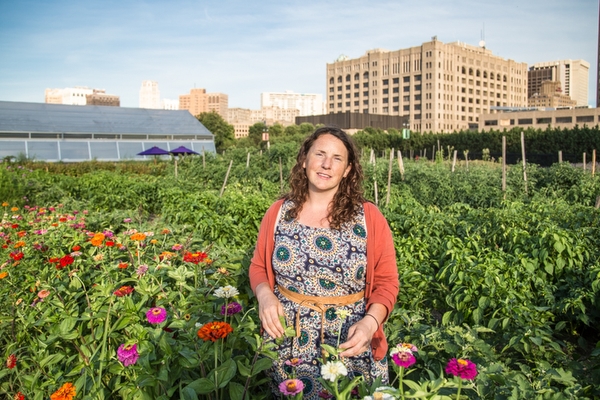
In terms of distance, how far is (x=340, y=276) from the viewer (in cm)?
155

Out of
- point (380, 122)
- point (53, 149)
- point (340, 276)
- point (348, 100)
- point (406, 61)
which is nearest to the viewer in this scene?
point (340, 276)

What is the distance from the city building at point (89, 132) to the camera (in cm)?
1894

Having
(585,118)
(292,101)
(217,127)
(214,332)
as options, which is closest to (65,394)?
(214,332)

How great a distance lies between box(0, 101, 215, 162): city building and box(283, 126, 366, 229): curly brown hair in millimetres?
18865

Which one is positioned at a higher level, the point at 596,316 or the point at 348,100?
the point at 348,100

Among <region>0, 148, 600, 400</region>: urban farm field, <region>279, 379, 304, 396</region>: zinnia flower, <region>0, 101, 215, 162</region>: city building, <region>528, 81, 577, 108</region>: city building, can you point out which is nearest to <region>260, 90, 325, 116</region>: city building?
<region>528, 81, 577, 108</region>: city building

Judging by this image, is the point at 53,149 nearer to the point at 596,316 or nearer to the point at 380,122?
the point at 596,316

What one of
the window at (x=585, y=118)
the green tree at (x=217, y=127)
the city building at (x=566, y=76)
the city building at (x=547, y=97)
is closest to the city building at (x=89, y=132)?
the green tree at (x=217, y=127)

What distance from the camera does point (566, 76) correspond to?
173375 millimetres

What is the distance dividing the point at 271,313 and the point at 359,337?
28 cm

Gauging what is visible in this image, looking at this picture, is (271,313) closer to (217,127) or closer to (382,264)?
(382,264)

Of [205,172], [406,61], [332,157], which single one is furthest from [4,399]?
[406,61]

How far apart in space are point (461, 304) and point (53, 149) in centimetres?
1971

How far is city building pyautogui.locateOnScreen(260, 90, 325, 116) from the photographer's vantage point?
7090 inches
